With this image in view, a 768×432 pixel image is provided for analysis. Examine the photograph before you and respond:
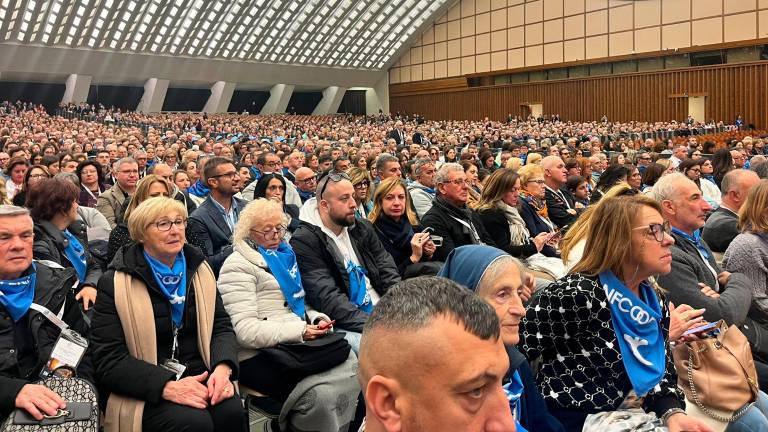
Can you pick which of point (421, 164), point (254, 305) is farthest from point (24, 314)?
point (421, 164)

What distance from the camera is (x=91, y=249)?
4668 millimetres

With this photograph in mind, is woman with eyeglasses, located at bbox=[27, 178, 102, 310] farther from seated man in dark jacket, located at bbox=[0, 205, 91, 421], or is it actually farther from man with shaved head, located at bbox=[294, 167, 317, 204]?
man with shaved head, located at bbox=[294, 167, 317, 204]

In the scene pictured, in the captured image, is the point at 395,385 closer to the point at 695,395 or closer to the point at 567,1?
the point at 695,395

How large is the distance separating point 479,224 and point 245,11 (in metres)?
35.2

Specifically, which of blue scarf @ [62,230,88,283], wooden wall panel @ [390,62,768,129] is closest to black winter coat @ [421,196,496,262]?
blue scarf @ [62,230,88,283]

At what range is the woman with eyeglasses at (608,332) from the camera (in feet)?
8.27

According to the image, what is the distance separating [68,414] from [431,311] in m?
1.97

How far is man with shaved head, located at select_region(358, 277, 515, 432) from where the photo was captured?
1.16m

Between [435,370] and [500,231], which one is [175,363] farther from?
[500,231]

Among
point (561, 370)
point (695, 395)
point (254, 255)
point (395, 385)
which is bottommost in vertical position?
point (695, 395)

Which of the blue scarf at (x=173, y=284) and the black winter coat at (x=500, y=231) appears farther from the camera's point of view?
the black winter coat at (x=500, y=231)

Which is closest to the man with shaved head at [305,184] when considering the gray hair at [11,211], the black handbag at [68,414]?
the gray hair at [11,211]

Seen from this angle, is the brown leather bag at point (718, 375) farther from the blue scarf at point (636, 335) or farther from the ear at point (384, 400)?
the ear at point (384, 400)

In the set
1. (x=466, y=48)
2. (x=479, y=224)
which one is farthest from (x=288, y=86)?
(x=479, y=224)
